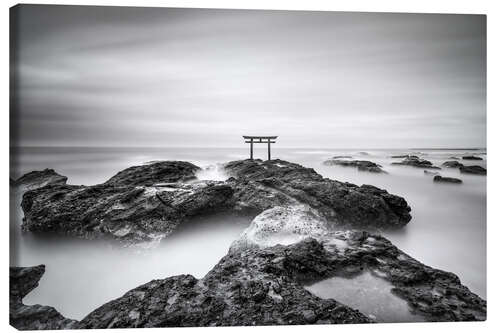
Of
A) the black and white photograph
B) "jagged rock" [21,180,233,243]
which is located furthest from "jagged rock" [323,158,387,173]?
"jagged rock" [21,180,233,243]

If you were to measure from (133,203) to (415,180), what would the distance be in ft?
16.5

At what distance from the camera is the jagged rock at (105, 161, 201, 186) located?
4.68m

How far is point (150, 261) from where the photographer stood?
12.9 ft

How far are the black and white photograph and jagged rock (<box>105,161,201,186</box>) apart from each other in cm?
5

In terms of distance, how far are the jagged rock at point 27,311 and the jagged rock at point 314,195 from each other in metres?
2.93

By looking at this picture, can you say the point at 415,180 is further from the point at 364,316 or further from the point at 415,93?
the point at 364,316

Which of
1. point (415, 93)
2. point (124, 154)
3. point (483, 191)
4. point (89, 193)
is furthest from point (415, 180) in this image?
point (89, 193)

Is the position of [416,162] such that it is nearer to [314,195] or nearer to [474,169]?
[474,169]

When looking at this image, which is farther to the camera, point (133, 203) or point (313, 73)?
point (313, 73)

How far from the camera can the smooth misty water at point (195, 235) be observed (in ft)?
12.2

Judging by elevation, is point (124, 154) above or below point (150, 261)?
above

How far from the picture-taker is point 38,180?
13.4 feet

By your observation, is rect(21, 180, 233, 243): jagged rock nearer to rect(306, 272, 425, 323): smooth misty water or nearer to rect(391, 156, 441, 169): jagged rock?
rect(306, 272, 425, 323): smooth misty water

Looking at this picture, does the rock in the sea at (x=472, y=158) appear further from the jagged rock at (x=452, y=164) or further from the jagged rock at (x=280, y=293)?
the jagged rock at (x=280, y=293)
